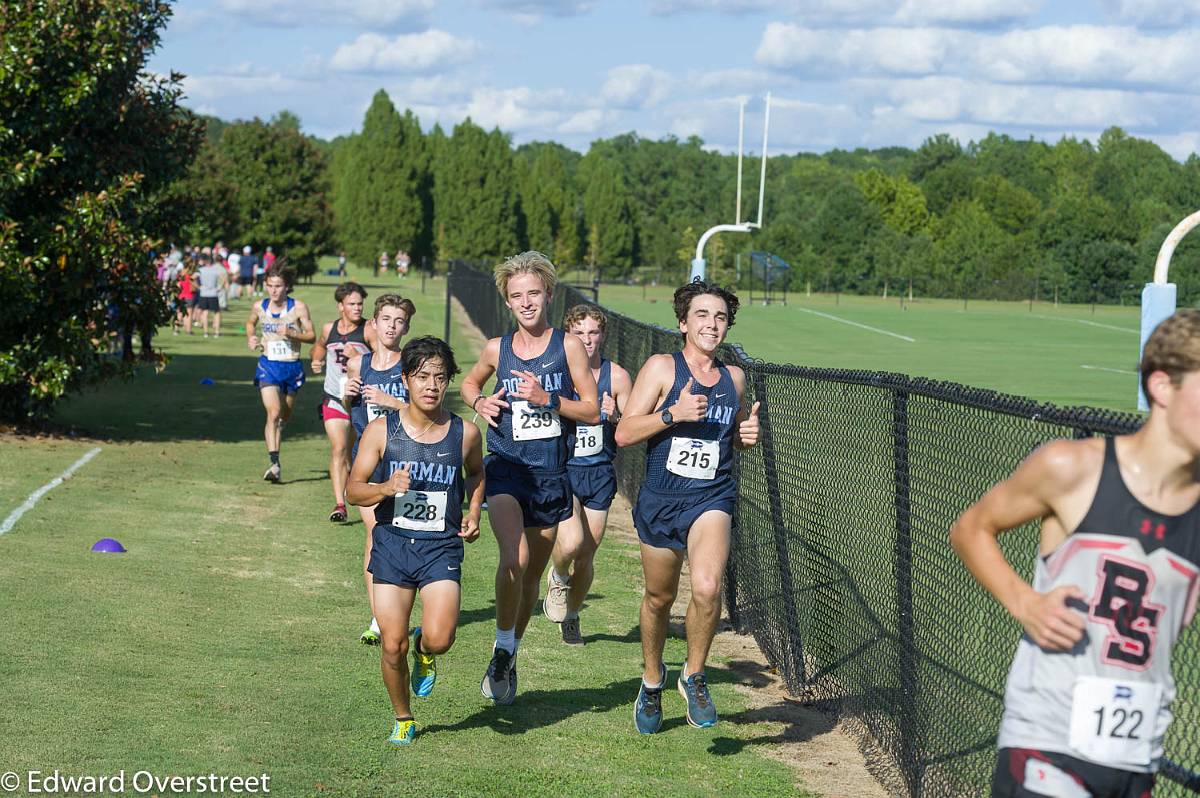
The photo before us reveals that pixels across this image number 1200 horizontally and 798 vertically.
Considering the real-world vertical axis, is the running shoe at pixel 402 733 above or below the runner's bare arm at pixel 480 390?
below

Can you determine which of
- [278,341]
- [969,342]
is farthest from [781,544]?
[969,342]

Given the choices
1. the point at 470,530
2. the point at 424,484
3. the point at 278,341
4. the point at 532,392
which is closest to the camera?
the point at 424,484

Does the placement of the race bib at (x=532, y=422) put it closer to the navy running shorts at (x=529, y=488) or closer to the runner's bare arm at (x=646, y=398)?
the navy running shorts at (x=529, y=488)

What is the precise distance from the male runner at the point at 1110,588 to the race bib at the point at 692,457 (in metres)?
3.30

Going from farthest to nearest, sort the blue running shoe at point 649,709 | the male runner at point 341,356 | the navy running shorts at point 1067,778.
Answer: the male runner at point 341,356
the blue running shoe at point 649,709
the navy running shorts at point 1067,778

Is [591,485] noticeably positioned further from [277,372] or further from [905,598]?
[277,372]

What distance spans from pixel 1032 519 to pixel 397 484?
3261 millimetres

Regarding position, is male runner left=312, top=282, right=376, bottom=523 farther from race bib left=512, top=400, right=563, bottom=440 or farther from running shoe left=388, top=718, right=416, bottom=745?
running shoe left=388, top=718, right=416, bottom=745

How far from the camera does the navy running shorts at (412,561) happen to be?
6844 mm

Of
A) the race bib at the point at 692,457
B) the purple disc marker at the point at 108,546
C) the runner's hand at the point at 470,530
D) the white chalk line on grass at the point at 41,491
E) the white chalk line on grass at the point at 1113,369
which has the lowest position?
the white chalk line on grass at the point at 41,491

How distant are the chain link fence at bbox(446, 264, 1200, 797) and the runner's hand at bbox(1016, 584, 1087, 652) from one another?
2.46 feet

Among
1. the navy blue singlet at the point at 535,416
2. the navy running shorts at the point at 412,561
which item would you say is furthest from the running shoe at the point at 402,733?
the navy blue singlet at the point at 535,416

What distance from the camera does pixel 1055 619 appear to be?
3.75m

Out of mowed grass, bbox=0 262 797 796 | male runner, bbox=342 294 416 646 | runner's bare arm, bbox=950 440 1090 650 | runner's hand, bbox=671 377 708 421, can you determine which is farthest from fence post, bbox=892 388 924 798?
male runner, bbox=342 294 416 646
